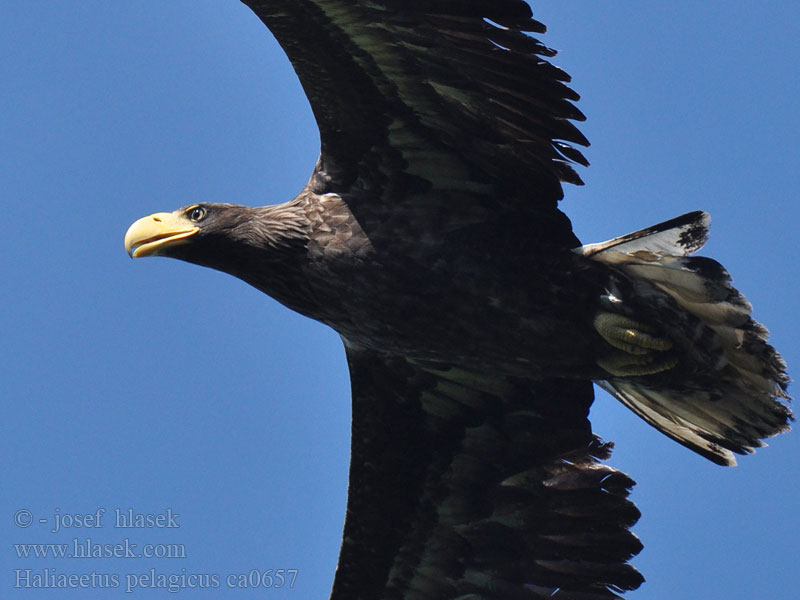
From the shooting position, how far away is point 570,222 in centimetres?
813

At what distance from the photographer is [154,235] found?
8516 millimetres

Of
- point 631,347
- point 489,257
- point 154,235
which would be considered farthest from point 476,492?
point 154,235

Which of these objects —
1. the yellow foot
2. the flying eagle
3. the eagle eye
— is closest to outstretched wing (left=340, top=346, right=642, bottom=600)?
the flying eagle

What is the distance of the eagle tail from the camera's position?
26.0 ft

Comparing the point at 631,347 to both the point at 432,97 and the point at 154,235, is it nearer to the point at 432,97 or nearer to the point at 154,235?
the point at 432,97

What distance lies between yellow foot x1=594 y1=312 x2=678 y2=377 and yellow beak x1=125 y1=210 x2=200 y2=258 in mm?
2596

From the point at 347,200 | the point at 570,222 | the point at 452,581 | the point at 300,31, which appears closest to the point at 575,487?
the point at 452,581

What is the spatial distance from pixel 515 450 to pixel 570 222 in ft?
5.93

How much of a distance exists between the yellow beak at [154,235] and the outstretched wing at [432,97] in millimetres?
960

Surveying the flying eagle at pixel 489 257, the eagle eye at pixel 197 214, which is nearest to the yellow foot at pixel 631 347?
the flying eagle at pixel 489 257

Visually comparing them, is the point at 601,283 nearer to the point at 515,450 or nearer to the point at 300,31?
the point at 515,450

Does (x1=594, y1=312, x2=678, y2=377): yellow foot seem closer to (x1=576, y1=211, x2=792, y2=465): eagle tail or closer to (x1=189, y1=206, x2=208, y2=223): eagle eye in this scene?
(x1=576, y1=211, x2=792, y2=465): eagle tail

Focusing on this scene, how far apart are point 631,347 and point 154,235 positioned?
301 cm

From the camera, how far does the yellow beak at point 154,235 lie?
846 cm
